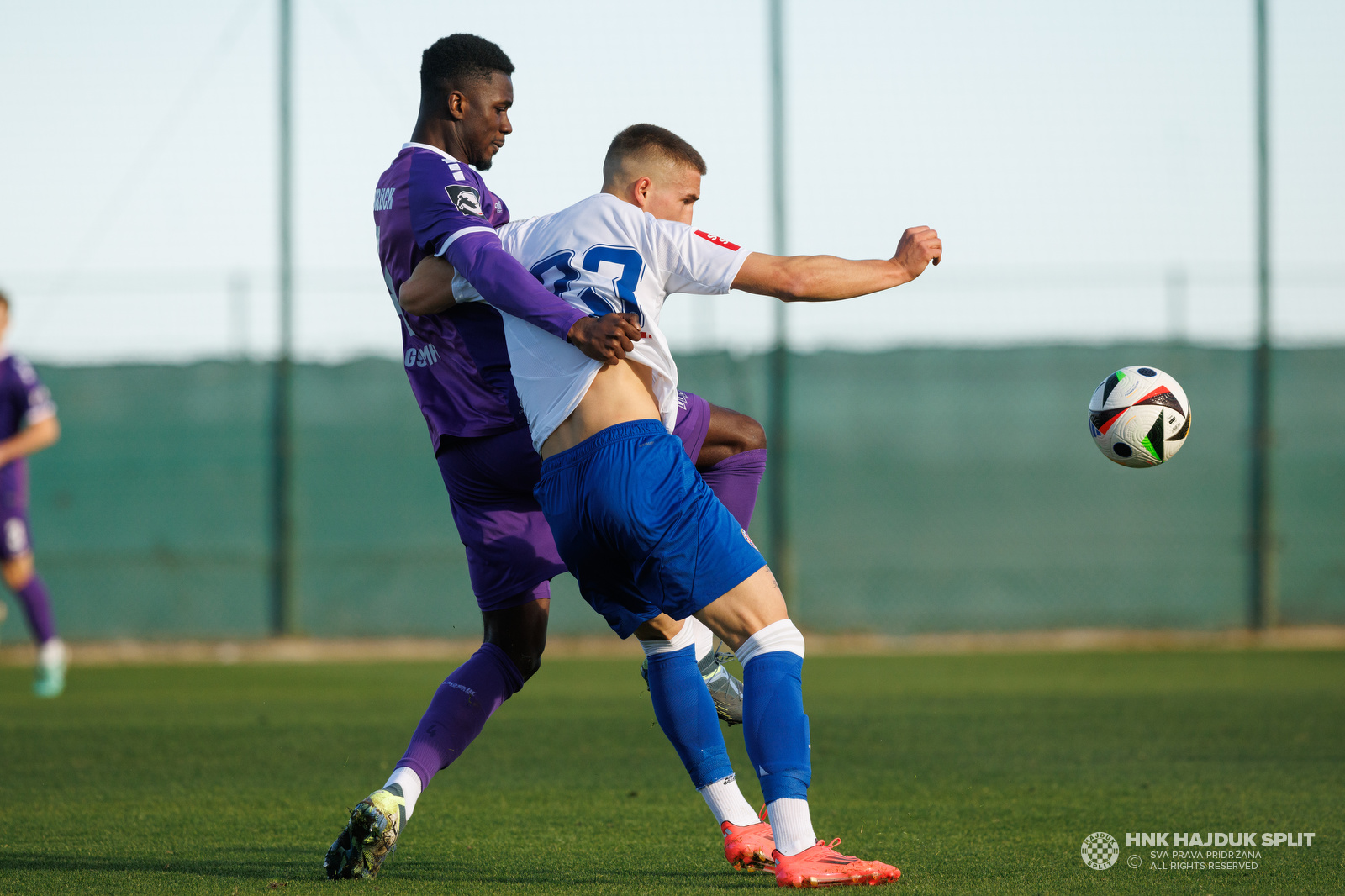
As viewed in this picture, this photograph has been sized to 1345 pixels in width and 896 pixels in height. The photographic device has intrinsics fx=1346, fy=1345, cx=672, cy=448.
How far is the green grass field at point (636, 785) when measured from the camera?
11.5 feet

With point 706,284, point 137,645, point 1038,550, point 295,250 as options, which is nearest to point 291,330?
point 295,250

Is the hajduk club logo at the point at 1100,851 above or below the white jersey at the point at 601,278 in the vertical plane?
below

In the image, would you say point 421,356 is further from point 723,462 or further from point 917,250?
point 917,250

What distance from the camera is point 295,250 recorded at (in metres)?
11.2

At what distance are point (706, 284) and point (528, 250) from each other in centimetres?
50

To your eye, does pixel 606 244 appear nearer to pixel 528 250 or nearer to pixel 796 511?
pixel 528 250

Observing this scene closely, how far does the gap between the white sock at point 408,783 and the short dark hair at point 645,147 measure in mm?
1696

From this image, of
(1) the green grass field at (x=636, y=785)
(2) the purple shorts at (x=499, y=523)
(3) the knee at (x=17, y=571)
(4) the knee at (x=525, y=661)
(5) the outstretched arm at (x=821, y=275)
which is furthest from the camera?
(3) the knee at (x=17, y=571)

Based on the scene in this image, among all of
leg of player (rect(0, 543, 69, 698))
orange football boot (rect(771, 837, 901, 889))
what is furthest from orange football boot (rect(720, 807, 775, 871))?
leg of player (rect(0, 543, 69, 698))

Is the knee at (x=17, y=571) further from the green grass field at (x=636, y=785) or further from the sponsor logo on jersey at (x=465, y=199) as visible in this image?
the sponsor logo on jersey at (x=465, y=199)

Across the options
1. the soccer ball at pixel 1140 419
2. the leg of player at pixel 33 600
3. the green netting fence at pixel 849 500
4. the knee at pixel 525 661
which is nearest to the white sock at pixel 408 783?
the knee at pixel 525 661

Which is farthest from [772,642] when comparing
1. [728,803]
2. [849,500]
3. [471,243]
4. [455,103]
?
[849,500]

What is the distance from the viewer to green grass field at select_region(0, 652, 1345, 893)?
3500 millimetres

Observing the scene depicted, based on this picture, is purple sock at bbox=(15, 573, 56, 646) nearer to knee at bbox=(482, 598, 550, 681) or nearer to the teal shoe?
the teal shoe
